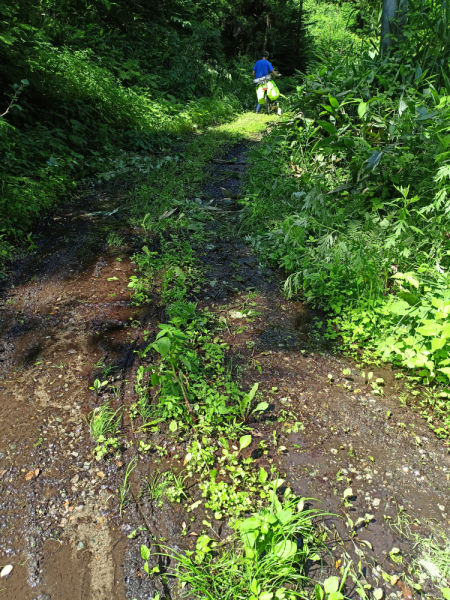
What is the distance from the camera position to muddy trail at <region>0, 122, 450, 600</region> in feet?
5.96

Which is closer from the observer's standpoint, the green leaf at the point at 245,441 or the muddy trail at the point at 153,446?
the muddy trail at the point at 153,446

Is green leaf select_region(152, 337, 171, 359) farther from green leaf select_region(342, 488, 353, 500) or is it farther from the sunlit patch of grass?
the sunlit patch of grass

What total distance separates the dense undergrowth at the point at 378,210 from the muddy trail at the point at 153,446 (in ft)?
1.01

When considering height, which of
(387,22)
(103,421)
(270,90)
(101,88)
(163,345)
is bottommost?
(103,421)

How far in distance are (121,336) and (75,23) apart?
33.5ft

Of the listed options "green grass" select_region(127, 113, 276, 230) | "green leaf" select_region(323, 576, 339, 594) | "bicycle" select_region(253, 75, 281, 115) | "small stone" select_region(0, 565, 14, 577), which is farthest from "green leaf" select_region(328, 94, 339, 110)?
"bicycle" select_region(253, 75, 281, 115)

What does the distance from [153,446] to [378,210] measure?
11.3ft

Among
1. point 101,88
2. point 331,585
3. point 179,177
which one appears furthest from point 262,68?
point 331,585

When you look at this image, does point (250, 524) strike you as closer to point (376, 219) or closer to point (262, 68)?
point (376, 219)

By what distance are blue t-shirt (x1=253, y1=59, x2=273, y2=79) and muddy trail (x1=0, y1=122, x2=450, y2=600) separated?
10.1 m

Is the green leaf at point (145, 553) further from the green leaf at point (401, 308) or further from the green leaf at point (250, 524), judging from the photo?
the green leaf at point (401, 308)

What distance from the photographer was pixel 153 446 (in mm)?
2342

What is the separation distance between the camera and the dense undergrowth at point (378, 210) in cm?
289

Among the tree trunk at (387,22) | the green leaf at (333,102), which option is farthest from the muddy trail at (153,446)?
Answer: the tree trunk at (387,22)
